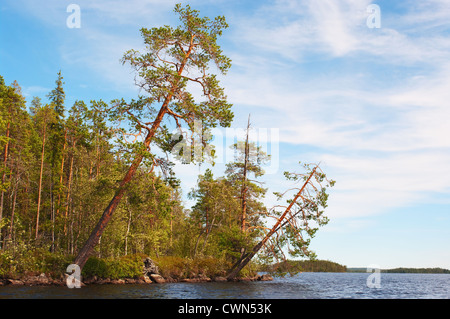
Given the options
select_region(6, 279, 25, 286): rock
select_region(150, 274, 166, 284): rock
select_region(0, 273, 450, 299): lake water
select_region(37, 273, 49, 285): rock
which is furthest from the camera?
select_region(150, 274, 166, 284): rock

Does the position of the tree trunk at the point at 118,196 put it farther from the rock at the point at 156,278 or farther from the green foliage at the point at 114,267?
the rock at the point at 156,278

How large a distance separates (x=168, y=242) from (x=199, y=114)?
26.8 m

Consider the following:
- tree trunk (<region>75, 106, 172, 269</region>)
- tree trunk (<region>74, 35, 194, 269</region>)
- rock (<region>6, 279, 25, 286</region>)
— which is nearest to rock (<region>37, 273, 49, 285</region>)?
A: rock (<region>6, 279, 25, 286</region>)

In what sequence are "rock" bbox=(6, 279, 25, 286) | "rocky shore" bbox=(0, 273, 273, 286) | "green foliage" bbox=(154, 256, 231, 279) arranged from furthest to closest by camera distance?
"green foliage" bbox=(154, 256, 231, 279) → "rocky shore" bbox=(0, 273, 273, 286) → "rock" bbox=(6, 279, 25, 286)

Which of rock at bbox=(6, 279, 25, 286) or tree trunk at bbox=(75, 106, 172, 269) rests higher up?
tree trunk at bbox=(75, 106, 172, 269)

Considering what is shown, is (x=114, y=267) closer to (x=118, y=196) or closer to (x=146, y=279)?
(x=146, y=279)

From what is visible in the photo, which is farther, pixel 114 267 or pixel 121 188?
Result: pixel 114 267

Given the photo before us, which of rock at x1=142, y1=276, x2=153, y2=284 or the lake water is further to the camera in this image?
rock at x1=142, y1=276, x2=153, y2=284

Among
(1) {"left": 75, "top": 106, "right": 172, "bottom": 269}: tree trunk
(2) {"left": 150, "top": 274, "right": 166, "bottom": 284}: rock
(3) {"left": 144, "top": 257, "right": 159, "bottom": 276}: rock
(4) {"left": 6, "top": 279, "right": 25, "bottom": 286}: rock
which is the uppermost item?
(1) {"left": 75, "top": 106, "right": 172, "bottom": 269}: tree trunk

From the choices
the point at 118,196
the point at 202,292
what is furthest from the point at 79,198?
the point at 202,292

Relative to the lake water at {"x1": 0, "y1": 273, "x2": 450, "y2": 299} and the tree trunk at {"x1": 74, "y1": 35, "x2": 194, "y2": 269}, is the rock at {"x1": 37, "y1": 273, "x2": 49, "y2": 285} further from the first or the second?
the tree trunk at {"x1": 74, "y1": 35, "x2": 194, "y2": 269}

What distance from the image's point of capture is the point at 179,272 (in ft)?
127
